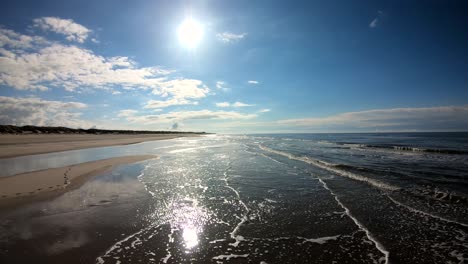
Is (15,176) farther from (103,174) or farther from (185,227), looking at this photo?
(185,227)

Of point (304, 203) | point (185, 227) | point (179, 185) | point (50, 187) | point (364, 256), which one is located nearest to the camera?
point (364, 256)

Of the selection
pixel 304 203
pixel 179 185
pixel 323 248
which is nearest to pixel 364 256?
pixel 323 248

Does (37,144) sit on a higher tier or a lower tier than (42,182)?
higher

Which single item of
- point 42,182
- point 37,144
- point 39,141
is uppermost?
point 39,141

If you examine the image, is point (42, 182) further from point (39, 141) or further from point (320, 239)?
point (39, 141)

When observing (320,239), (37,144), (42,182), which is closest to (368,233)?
(320,239)

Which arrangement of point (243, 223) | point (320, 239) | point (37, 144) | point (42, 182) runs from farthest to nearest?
point (37, 144)
point (42, 182)
point (243, 223)
point (320, 239)

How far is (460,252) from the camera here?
5.58 m

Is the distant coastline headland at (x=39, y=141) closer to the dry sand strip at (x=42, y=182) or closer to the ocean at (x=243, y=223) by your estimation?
the dry sand strip at (x=42, y=182)

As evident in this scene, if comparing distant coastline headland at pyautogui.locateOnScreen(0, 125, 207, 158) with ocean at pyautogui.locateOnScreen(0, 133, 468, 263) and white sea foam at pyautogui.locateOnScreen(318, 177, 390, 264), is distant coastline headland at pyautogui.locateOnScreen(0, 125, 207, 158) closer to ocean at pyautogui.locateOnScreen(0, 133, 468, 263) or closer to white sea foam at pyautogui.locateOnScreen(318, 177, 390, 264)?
ocean at pyautogui.locateOnScreen(0, 133, 468, 263)

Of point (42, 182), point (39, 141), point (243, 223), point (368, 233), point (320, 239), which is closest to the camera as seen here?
point (320, 239)

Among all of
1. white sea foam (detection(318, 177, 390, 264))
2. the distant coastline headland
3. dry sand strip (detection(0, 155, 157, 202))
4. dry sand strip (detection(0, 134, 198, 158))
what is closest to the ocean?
white sea foam (detection(318, 177, 390, 264))

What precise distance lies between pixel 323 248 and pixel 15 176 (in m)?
14.8

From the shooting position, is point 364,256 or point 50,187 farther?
point 50,187
